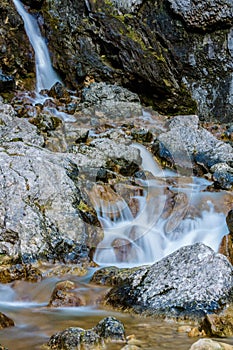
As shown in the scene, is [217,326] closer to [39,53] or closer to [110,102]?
[110,102]

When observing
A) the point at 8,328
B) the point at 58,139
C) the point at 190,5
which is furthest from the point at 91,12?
the point at 8,328

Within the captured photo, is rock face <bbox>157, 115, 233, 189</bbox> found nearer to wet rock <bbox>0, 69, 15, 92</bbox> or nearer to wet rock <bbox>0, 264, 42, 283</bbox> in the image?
wet rock <bbox>0, 264, 42, 283</bbox>

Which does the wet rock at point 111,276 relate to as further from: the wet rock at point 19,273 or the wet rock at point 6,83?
the wet rock at point 6,83

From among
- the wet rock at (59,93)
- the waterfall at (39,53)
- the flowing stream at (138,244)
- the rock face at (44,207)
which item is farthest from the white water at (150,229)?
the waterfall at (39,53)

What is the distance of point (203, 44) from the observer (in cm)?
1623

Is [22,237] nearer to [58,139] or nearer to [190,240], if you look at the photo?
[190,240]

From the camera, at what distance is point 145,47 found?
15219 mm

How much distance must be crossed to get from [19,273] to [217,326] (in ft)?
9.07

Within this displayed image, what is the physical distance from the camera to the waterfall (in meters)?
13.5

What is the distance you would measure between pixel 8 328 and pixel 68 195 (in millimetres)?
2813

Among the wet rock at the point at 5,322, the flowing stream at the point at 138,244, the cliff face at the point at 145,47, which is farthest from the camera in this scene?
the cliff face at the point at 145,47

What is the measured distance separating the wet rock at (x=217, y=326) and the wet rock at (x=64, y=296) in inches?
65.3

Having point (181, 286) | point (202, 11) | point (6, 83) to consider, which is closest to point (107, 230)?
point (181, 286)

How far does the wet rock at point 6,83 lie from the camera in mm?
12380
